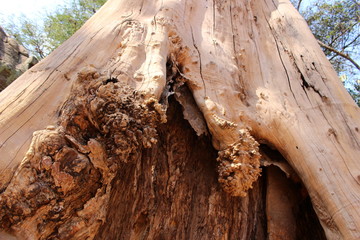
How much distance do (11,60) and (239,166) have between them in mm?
6906

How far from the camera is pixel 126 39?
181cm

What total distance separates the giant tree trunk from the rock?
5072 millimetres

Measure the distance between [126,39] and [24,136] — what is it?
87 centimetres

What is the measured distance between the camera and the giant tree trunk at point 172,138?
4.02 feet

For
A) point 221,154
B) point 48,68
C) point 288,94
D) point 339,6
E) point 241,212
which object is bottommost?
point 339,6

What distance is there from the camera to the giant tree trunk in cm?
122

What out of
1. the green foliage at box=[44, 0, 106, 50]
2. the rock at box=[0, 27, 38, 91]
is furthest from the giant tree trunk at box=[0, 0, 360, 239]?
the rock at box=[0, 27, 38, 91]

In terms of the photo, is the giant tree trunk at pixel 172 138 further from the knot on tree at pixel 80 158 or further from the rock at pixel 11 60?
the rock at pixel 11 60

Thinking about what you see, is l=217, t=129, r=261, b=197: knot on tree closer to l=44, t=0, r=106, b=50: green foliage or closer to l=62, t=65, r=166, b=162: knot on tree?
l=62, t=65, r=166, b=162: knot on tree

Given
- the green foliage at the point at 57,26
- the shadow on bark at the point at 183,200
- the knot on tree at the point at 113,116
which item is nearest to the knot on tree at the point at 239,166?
the shadow on bark at the point at 183,200

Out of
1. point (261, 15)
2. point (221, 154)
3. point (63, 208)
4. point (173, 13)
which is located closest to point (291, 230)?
point (221, 154)

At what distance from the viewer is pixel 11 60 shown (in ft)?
22.4

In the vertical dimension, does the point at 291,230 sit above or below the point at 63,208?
below

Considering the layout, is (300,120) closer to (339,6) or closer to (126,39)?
(126,39)
